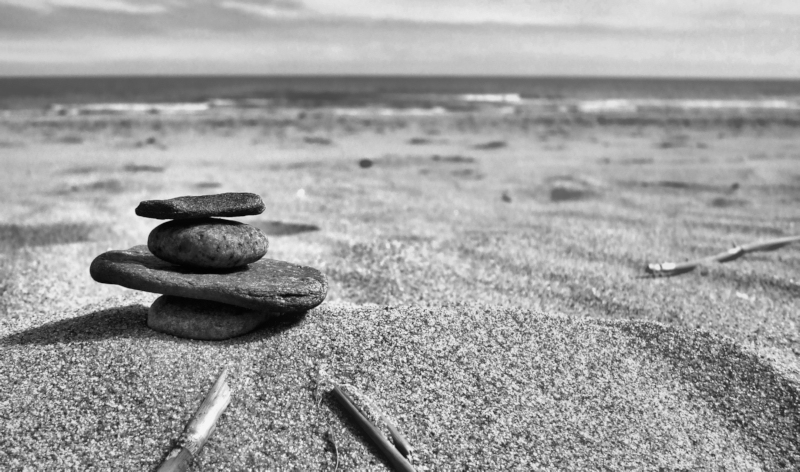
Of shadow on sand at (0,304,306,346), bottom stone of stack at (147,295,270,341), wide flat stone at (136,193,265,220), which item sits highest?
wide flat stone at (136,193,265,220)

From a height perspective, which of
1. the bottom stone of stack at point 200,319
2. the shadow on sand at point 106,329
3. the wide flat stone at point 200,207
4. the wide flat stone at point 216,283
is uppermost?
the wide flat stone at point 200,207

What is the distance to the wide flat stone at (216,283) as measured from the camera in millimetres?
3088

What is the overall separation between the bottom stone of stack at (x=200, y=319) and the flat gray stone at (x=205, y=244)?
23cm

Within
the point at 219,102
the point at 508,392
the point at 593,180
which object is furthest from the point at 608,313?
the point at 219,102

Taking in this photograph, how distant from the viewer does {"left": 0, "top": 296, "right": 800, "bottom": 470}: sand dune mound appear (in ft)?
8.71

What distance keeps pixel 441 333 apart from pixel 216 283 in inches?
51.9

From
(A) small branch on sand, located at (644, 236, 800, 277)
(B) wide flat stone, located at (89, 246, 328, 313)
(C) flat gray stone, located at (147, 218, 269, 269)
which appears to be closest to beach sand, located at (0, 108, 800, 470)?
(A) small branch on sand, located at (644, 236, 800, 277)

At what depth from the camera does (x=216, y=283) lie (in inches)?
122

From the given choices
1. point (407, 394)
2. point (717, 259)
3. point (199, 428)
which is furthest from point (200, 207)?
point (717, 259)

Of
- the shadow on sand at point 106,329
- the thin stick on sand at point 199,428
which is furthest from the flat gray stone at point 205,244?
the thin stick on sand at point 199,428

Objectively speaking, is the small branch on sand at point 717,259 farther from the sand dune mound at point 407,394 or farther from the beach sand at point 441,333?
the sand dune mound at point 407,394

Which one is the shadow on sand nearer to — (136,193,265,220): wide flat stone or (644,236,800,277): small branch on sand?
(136,193,265,220): wide flat stone

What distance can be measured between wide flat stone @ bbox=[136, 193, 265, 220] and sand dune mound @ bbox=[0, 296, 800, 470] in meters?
0.68

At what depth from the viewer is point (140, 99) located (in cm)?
2792
